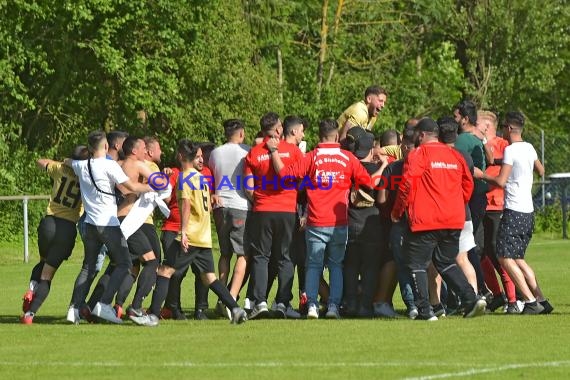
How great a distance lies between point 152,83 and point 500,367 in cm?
2427

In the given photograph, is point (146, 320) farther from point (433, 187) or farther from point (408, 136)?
point (408, 136)

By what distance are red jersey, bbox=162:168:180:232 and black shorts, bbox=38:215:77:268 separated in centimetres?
99

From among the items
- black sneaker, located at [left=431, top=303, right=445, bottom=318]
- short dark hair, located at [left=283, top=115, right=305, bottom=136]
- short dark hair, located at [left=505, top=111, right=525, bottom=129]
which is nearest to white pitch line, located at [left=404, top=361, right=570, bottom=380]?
black sneaker, located at [left=431, top=303, right=445, bottom=318]

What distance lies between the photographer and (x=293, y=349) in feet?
40.3

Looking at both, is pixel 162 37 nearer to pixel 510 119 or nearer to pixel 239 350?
pixel 510 119

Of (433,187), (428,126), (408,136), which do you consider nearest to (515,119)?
(408,136)

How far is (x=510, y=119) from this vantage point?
51.2ft

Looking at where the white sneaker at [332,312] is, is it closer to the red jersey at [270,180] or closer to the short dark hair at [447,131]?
the red jersey at [270,180]

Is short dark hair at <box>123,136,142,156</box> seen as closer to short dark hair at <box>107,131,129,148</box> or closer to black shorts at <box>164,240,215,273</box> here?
short dark hair at <box>107,131,129,148</box>

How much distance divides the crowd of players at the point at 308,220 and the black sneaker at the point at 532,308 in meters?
0.01

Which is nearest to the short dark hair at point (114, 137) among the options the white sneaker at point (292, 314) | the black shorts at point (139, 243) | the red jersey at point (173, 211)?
the red jersey at point (173, 211)

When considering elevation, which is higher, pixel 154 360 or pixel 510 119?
pixel 510 119

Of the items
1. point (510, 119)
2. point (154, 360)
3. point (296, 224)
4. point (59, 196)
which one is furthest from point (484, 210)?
point (154, 360)

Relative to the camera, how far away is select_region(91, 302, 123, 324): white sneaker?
14805 mm
